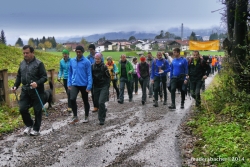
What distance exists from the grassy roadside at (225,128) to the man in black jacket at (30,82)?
3939 millimetres

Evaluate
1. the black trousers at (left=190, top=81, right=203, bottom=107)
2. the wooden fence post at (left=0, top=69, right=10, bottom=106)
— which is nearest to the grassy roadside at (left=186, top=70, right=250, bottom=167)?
the black trousers at (left=190, top=81, right=203, bottom=107)

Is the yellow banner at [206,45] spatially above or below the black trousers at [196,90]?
above

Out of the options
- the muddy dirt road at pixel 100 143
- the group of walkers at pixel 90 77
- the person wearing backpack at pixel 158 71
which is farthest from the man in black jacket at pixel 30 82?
the person wearing backpack at pixel 158 71

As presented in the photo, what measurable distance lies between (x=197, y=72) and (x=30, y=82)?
17.8 ft

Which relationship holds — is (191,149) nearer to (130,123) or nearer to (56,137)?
(130,123)

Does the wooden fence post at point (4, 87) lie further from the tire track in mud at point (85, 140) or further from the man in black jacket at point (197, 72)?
the man in black jacket at point (197, 72)

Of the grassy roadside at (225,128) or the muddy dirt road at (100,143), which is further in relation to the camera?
the muddy dirt road at (100,143)

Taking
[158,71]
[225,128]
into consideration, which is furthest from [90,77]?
[225,128]

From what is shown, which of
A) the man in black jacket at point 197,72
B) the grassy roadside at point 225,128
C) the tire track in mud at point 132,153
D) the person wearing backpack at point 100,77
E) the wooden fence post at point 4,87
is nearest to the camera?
the grassy roadside at point 225,128

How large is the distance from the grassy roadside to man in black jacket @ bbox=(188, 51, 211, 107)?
51 cm

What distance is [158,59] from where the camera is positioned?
1095cm

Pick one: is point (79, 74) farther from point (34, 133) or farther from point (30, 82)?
point (34, 133)

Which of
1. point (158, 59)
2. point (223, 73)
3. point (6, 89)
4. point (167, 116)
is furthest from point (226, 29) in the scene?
point (6, 89)

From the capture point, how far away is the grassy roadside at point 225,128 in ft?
16.2
